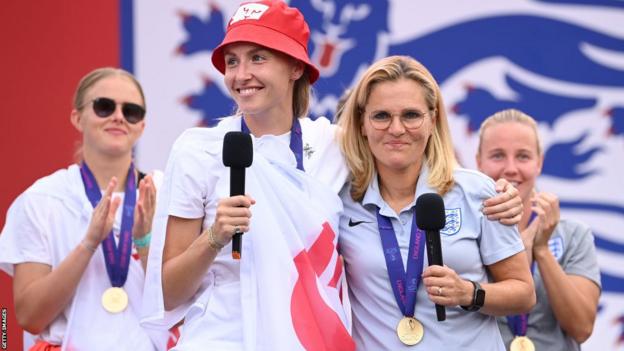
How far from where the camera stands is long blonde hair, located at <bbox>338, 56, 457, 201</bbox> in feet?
12.2

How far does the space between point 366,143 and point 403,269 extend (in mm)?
533

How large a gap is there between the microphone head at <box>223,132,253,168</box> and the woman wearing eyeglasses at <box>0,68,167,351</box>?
48.5 inches

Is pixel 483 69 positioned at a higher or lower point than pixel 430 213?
higher

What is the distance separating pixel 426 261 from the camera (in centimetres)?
365

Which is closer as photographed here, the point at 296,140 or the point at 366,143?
the point at 296,140

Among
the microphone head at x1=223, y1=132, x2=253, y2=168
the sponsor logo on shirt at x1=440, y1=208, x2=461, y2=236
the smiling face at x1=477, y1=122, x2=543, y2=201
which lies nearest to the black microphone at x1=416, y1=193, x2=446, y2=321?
the sponsor logo on shirt at x1=440, y1=208, x2=461, y2=236

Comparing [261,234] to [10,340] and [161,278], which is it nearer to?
[161,278]

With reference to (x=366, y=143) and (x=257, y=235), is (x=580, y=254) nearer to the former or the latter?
(x=366, y=143)

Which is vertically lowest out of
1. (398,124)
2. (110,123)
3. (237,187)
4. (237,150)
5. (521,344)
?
(521,344)

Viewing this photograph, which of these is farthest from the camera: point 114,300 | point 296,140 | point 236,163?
point 114,300

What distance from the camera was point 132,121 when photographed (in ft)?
15.6

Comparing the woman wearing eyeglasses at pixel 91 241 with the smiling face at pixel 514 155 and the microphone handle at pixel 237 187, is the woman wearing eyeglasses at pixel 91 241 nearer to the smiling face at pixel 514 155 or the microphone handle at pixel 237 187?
the microphone handle at pixel 237 187

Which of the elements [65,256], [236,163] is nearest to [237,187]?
[236,163]

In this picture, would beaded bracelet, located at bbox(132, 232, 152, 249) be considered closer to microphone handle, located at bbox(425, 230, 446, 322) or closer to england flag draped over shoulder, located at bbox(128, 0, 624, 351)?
england flag draped over shoulder, located at bbox(128, 0, 624, 351)
